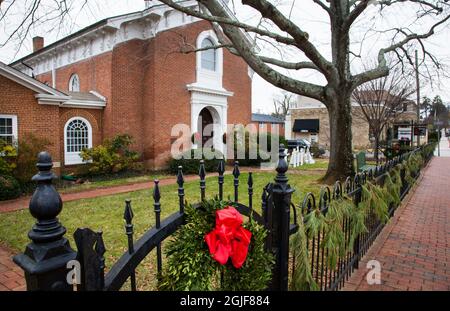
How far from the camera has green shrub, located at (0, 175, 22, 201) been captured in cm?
951

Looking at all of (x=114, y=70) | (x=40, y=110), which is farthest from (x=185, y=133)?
(x=40, y=110)

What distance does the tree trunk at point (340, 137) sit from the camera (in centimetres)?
1005

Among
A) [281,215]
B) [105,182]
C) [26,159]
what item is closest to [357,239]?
[281,215]

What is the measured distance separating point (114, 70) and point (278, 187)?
547 inches

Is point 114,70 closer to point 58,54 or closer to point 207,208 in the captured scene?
point 58,54

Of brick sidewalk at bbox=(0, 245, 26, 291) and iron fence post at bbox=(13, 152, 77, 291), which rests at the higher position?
iron fence post at bbox=(13, 152, 77, 291)

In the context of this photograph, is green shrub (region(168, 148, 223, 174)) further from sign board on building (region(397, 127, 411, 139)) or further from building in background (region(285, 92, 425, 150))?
building in background (region(285, 92, 425, 150))

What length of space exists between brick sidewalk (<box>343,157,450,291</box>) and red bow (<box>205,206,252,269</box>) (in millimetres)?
2530

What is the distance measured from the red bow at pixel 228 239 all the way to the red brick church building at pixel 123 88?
12222mm

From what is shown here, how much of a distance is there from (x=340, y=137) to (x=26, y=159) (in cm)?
1098

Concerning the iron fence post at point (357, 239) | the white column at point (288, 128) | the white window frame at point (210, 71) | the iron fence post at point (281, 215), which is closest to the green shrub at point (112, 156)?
the white window frame at point (210, 71)

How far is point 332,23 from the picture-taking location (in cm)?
1029

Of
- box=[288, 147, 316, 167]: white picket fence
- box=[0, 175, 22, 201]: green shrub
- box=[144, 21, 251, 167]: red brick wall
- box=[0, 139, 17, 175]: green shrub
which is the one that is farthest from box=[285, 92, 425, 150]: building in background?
box=[0, 175, 22, 201]: green shrub

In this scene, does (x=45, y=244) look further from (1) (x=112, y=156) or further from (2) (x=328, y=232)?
(1) (x=112, y=156)
